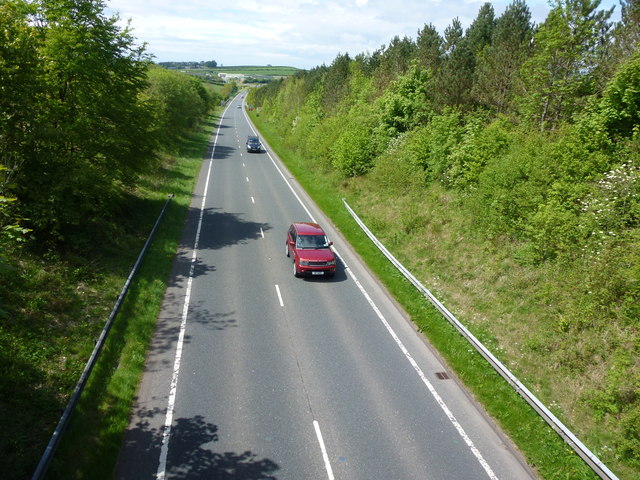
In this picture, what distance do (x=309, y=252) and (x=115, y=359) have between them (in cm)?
879

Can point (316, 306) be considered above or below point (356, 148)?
below

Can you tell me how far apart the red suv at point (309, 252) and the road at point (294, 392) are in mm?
593

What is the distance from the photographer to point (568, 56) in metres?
20.2

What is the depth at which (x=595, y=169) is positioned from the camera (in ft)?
50.1

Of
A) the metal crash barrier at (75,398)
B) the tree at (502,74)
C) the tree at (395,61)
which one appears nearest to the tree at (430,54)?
the tree at (395,61)

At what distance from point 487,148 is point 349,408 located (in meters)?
16.4

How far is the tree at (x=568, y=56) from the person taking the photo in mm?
19797

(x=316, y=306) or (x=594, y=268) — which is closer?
(x=594, y=268)

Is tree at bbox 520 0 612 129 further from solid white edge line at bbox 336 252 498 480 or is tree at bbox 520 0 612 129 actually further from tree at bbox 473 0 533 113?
solid white edge line at bbox 336 252 498 480

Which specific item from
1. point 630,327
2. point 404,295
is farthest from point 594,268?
point 404,295

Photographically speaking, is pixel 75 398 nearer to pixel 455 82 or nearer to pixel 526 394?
pixel 526 394

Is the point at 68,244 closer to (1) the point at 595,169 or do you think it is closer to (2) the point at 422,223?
(2) the point at 422,223

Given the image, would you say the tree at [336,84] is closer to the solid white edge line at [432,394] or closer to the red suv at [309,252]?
the red suv at [309,252]

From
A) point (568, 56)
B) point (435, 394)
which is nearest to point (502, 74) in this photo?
point (568, 56)
